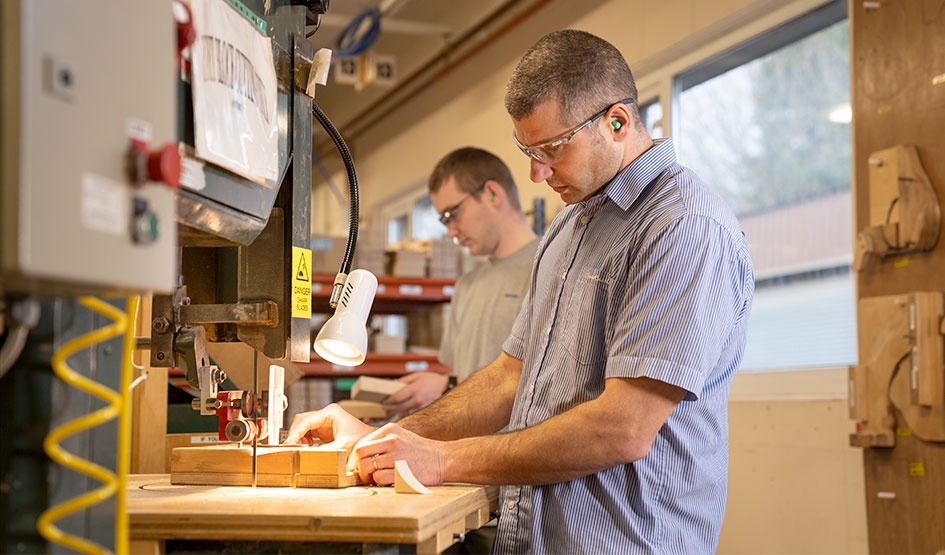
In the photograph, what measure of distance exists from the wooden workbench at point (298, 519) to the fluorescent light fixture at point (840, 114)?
10.7 feet

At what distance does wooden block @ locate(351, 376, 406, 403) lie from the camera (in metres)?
3.82

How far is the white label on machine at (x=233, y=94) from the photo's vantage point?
1.31 metres

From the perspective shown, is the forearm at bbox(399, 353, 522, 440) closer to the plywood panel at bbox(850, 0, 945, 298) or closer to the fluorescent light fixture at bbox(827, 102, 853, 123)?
the plywood panel at bbox(850, 0, 945, 298)

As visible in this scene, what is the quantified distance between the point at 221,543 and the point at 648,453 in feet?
2.63

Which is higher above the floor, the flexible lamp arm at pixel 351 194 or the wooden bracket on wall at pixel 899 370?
the flexible lamp arm at pixel 351 194

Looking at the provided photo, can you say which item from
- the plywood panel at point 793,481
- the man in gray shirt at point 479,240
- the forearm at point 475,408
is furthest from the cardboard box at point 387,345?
the forearm at point 475,408

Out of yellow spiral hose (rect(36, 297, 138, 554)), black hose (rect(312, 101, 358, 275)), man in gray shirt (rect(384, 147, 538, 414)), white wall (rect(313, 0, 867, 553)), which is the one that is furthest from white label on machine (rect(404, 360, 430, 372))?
yellow spiral hose (rect(36, 297, 138, 554))

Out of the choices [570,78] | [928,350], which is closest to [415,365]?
[928,350]

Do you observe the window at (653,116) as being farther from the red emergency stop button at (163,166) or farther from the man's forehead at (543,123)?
the red emergency stop button at (163,166)

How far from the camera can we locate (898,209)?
336cm

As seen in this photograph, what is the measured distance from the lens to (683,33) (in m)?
4.74

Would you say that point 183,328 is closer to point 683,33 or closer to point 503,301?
point 503,301

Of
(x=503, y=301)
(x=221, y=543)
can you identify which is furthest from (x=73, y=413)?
(x=503, y=301)

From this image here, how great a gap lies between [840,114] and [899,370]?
135 centimetres
